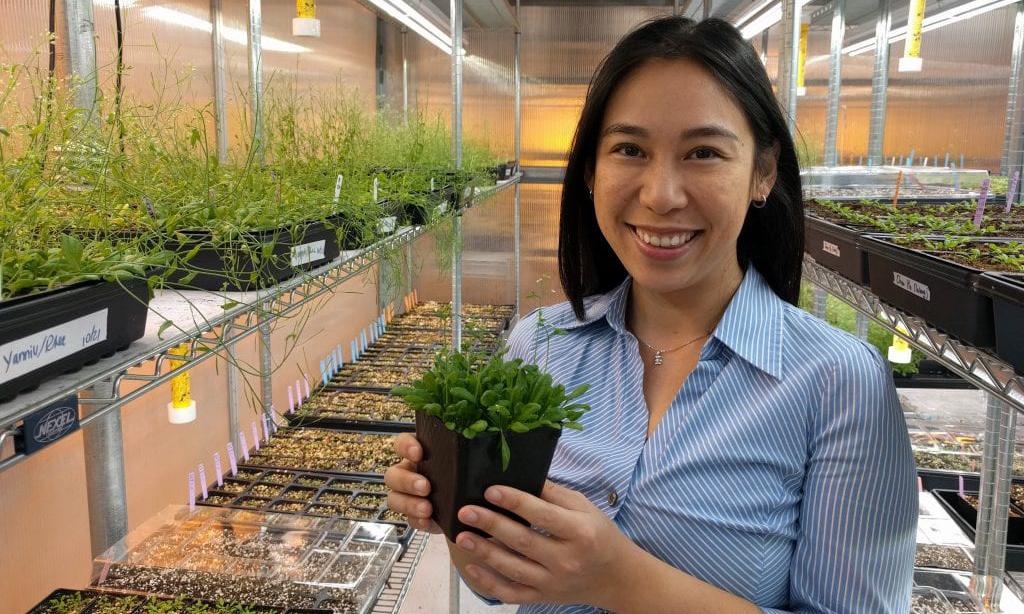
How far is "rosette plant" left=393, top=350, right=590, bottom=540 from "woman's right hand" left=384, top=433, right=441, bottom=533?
1 centimetres

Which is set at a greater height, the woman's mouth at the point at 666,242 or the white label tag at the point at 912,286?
the woman's mouth at the point at 666,242

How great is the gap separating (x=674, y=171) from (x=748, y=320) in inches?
8.3

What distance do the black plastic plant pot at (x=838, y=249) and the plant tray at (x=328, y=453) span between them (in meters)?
1.55

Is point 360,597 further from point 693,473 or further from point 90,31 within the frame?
point 90,31

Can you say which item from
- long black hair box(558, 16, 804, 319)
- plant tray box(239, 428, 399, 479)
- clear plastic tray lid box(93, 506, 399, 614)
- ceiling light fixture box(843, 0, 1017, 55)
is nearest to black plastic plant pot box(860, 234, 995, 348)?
long black hair box(558, 16, 804, 319)

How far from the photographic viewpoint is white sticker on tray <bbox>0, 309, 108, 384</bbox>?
675 millimetres

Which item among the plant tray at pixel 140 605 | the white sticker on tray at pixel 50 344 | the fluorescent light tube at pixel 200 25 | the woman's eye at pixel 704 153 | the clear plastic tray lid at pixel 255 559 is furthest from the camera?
the fluorescent light tube at pixel 200 25

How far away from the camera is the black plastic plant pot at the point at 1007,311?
90 centimetres

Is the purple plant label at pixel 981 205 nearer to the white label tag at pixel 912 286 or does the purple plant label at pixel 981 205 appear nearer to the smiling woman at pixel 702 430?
the white label tag at pixel 912 286

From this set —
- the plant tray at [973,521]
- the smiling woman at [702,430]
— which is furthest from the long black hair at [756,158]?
the plant tray at [973,521]

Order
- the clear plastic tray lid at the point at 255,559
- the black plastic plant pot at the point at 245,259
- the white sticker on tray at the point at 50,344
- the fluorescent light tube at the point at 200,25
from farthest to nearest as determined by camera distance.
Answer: the fluorescent light tube at the point at 200,25
the clear plastic tray lid at the point at 255,559
the black plastic plant pot at the point at 245,259
the white sticker on tray at the point at 50,344

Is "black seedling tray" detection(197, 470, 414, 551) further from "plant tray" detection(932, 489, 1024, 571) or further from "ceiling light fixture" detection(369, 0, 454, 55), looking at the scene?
"plant tray" detection(932, 489, 1024, 571)

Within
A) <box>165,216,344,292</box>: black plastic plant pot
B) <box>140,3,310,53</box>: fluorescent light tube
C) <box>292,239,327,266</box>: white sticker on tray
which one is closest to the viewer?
<box>165,216,344,292</box>: black plastic plant pot

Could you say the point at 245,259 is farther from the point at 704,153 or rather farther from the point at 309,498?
the point at 309,498
